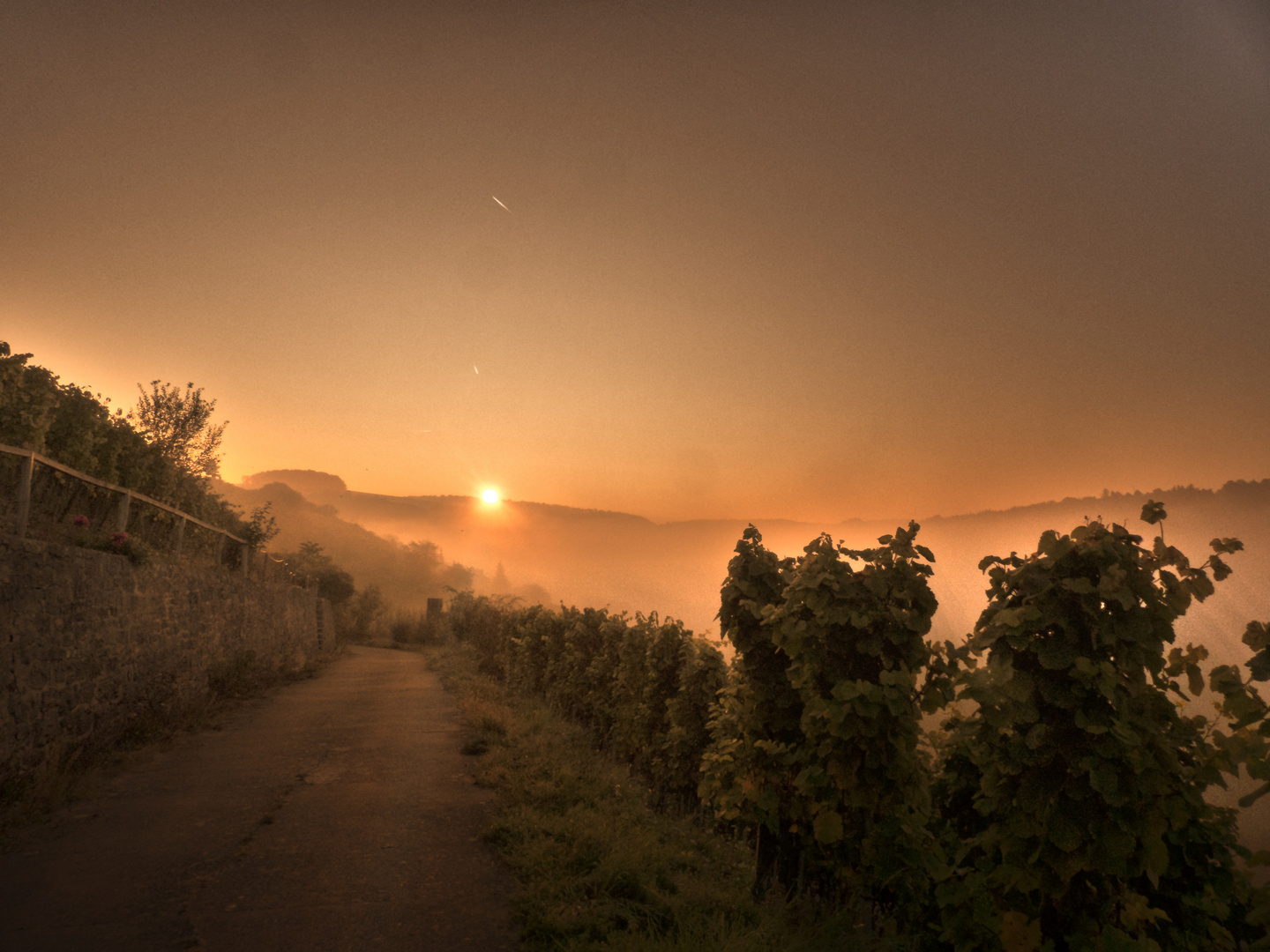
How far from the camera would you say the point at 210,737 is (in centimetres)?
1084

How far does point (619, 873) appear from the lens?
217 inches

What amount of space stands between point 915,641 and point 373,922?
459 centimetres

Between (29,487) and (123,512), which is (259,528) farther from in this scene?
(29,487)

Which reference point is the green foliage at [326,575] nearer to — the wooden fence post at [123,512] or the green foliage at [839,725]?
the wooden fence post at [123,512]

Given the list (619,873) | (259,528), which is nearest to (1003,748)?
(619,873)

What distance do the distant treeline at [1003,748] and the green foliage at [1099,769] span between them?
0.01 m

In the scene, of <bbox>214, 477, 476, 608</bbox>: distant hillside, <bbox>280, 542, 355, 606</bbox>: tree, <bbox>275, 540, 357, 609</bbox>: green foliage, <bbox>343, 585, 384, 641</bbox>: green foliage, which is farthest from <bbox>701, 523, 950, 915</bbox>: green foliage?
<bbox>214, 477, 476, 608</bbox>: distant hillside

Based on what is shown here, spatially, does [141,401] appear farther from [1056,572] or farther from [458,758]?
[1056,572]

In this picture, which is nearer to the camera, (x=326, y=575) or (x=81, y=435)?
(x=81, y=435)

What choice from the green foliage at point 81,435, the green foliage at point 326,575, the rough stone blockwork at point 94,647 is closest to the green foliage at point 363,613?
the green foliage at point 326,575

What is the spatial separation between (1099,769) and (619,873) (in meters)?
3.76

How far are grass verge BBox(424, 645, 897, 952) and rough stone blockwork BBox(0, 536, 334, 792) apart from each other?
505 cm

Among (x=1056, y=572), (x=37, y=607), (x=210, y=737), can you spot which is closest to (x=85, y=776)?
(x=37, y=607)

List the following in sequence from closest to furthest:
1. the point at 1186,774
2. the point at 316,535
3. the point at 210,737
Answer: the point at 1186,774 → the point at 210,737 → the point at 316,535
